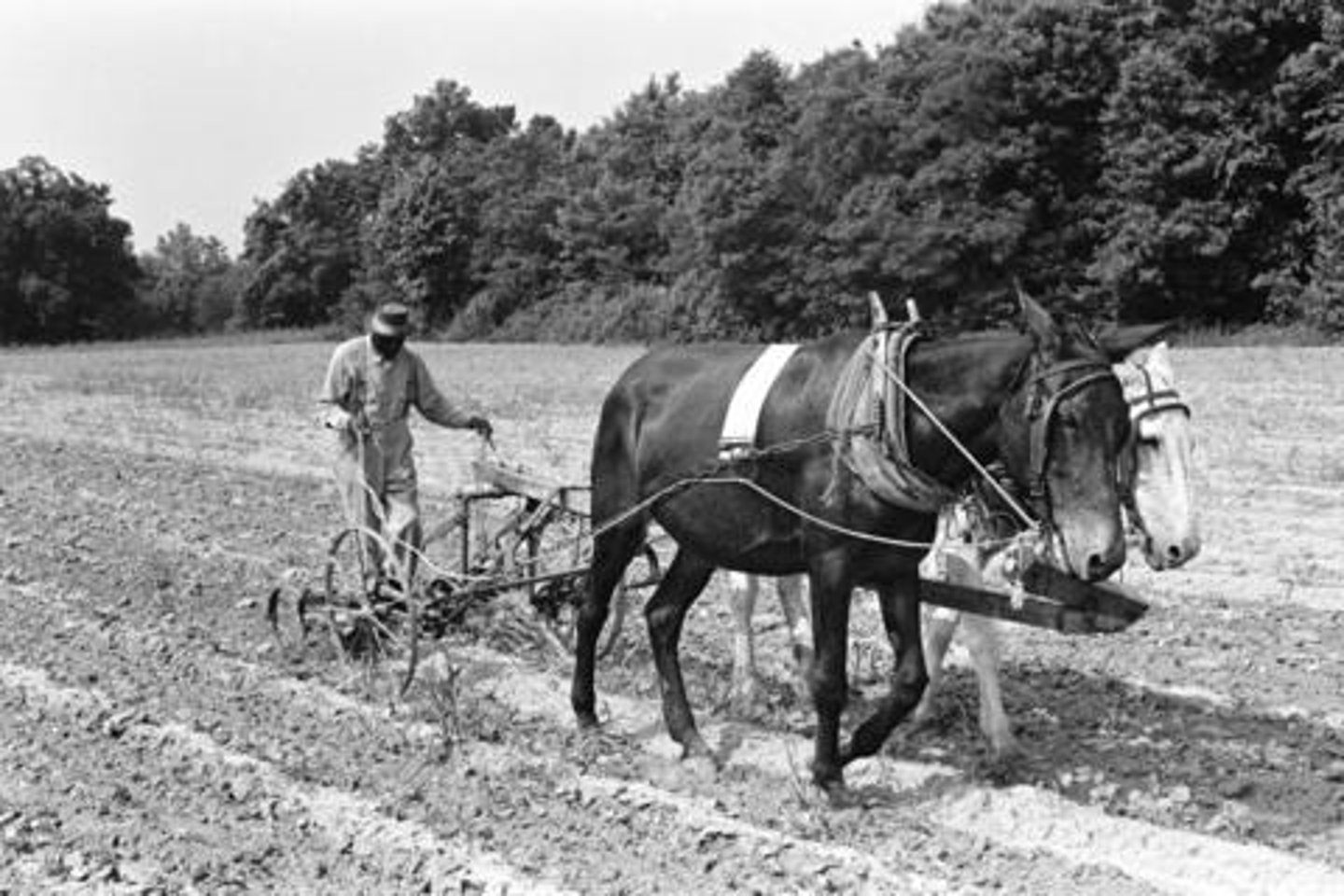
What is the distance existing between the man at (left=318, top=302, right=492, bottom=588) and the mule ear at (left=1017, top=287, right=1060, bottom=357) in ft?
12.2

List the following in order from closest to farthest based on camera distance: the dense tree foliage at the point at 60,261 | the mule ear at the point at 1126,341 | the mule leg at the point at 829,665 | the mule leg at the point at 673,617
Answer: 1. the mule ear at the point at 1126,341
2. the mule leg at the point at 829,665
3. the mule leg at the point at 673,617
4. the dense tree foliage at the point at 60,261

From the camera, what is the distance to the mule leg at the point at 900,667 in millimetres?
5727

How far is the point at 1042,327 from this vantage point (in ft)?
17.0

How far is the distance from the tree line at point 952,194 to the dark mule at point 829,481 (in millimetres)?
18751

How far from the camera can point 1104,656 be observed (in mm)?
8047

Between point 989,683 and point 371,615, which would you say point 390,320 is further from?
point 989,683

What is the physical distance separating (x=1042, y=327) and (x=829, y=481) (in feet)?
3.32

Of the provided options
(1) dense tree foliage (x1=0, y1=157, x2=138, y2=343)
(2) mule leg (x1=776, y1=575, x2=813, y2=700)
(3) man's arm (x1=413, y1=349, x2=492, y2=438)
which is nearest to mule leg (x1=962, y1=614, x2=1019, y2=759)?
(2) mule leg (x1=776, y1=575, x2=813, y2=700)

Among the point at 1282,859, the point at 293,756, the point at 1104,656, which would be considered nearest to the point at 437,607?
the point at 293,756

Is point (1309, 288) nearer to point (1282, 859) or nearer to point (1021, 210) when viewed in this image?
point (1021, 210)

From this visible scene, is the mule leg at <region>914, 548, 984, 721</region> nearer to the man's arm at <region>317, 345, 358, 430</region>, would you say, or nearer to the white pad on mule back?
the white pad on mule back

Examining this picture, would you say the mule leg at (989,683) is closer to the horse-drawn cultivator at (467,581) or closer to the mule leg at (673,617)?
the mule leg at (673,617)

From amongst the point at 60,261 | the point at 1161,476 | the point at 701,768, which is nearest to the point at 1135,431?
the point at 1161,476

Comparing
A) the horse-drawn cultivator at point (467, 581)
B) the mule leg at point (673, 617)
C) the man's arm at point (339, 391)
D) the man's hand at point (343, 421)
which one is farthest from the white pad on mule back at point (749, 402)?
the man's arm at point (339, 391)
